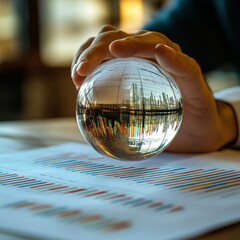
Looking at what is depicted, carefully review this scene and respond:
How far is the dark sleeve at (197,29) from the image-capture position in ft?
3.94

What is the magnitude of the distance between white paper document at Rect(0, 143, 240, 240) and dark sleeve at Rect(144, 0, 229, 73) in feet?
2.18

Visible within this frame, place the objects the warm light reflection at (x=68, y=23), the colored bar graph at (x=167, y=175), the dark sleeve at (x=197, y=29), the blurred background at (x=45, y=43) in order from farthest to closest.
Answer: the warm light reflection at (x=68, y=23) < the blurred background at (x=45, y=43) < the dark sleeve at (x=197, y=29) < the colored bar graph at (x=167, y=175)

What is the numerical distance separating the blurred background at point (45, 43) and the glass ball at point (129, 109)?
2350 millimetres

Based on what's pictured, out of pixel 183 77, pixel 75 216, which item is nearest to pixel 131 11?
pixel 183 77

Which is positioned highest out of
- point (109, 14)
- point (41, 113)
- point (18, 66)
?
point (109, 14)

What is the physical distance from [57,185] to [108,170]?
8 cm

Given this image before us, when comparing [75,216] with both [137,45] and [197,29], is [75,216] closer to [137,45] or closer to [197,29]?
[137,45]

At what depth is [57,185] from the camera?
1.39 ft

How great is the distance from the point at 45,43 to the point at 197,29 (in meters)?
1.83

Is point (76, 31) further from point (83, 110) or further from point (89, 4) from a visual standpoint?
point (83, 110)

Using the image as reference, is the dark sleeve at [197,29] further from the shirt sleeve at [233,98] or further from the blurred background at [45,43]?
the blurred background at [45,43]

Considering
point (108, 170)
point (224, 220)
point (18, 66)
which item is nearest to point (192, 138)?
point (108, 170)

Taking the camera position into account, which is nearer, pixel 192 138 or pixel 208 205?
pixel 208 205

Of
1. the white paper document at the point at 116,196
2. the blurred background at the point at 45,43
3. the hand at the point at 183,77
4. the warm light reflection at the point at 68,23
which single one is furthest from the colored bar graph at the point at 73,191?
the warm light reflection at the point at 68,23
